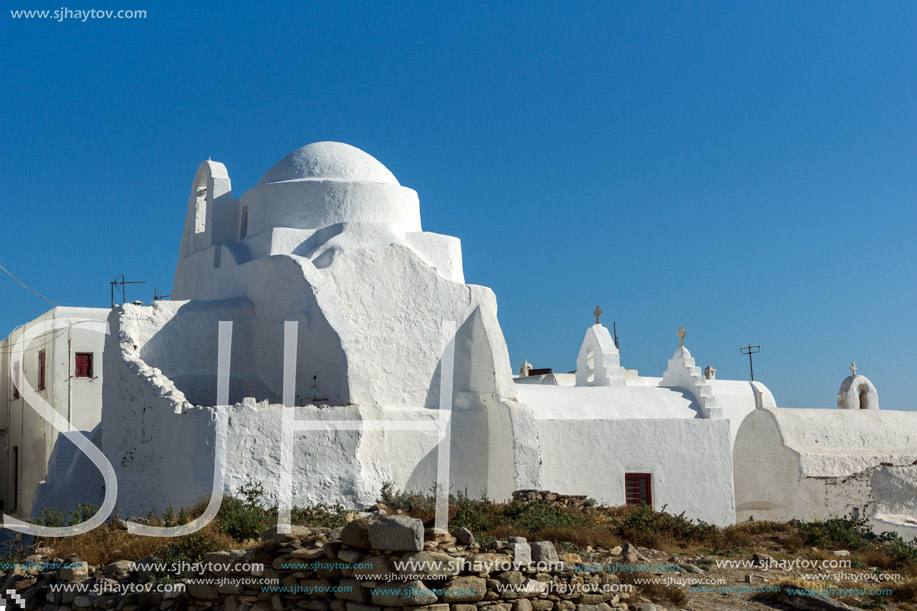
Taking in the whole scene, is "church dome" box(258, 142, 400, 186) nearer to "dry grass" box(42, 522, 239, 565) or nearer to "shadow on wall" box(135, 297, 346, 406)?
"shadow on wall" box(135, 297, 346, 406)

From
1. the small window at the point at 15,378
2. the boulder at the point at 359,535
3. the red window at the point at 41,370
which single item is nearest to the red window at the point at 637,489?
the boulder at the point at 359,535

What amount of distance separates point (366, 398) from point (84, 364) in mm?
12150

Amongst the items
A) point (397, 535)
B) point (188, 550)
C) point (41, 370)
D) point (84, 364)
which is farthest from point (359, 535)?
point (41, 370)

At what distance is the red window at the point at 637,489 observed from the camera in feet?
52.3

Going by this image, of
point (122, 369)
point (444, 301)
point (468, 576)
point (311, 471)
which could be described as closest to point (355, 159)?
point (444, 301)

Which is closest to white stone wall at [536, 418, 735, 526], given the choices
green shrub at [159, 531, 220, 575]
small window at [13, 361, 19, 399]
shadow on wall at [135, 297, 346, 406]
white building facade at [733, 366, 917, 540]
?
white building facade at [733, 366, 917, 540]

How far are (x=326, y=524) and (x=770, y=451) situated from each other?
10071mm

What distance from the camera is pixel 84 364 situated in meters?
22.3

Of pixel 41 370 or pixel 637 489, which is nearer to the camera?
pixel 637 489

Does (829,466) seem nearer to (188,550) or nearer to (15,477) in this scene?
(188,550)

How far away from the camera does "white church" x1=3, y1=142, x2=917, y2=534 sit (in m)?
12.3

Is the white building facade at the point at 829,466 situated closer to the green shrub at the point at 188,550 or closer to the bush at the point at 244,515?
the bush at the point at 244,515

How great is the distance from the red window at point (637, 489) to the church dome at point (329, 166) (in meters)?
7.01

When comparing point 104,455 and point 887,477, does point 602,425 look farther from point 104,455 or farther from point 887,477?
point 104,455
